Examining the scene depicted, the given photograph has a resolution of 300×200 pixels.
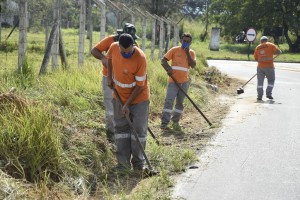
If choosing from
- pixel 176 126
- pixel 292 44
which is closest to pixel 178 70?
pixel 176 126

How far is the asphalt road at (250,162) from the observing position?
5484mm

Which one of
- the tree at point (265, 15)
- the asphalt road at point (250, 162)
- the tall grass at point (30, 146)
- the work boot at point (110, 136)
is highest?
the tree at point (265, 15)

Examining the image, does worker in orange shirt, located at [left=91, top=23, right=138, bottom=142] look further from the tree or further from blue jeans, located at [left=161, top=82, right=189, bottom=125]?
the tree

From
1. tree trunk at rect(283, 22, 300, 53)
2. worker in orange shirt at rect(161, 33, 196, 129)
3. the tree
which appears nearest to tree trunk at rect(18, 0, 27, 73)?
worker in orange shirt at rect(161, 33, 196, 129)

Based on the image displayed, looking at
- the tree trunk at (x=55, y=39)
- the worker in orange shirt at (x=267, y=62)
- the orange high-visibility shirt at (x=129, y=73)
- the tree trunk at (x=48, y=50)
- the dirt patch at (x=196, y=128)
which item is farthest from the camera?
the worker in orange shirt at (x=267, y=62)

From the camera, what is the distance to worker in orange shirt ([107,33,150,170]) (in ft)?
19.4

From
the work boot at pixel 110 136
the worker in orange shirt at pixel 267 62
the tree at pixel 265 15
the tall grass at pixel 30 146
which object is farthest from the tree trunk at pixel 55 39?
the tree at pixel 265 15

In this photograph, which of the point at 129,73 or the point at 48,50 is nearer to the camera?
the point at 129,73

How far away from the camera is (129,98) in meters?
5.96

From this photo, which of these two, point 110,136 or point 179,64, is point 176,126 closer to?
point 179,64

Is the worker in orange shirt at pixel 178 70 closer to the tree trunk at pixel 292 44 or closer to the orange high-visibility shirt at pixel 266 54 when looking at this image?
the orange high-visibility shirt at pixel 266 54

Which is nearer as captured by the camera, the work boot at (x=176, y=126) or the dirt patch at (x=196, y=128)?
the dirt patch at (x=196, y=128)

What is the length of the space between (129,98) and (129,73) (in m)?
0.32

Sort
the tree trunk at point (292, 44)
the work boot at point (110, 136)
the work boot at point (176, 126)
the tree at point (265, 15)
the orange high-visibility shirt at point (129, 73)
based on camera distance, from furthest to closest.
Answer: the tree trunk at point (292, 44), the tree at point (265, 15), the work boot at point (176, 126), the work boot at point (110, 136), the orange high-visibility shirt at point (129, 73)
